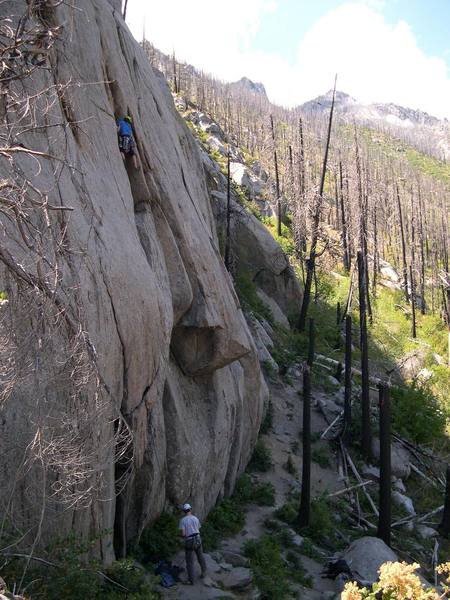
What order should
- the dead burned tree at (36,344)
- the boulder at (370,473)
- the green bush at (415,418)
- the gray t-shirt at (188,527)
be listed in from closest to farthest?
1. the dead burned tree at (36,344)
2. the gray t-shirt at (188,527)
3. the boulder at (370,473)
4. the green bush at (415,418)

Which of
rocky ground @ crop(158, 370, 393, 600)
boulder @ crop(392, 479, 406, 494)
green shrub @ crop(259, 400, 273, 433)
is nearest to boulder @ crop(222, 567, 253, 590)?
rocky ground @ crop(158, 370, 393, 600)

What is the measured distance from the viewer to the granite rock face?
6.57 metres

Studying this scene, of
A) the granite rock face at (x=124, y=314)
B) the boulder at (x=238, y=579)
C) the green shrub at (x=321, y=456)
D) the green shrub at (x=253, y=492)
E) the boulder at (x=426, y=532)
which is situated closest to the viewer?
the granite rock face at (x=124, y=314)

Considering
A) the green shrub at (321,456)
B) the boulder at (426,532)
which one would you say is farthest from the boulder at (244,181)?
the boulder at (426,532)

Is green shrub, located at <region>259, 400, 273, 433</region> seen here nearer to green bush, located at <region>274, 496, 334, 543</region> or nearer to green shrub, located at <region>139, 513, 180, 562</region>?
green bush, located at <region>274, 496, 334, 543</region>

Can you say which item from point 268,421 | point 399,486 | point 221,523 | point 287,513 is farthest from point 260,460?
point 399,486

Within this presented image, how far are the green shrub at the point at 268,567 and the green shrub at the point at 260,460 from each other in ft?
13.9

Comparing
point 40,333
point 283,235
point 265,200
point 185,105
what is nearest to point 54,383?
point 40,333

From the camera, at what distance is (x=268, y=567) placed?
12.9 m

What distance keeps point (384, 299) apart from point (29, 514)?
46242 mm

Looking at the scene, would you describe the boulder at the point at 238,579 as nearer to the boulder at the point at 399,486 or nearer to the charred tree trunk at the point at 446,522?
the charred tree trunk at the point at 446,522

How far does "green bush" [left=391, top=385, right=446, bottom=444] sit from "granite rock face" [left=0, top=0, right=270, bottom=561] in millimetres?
10084

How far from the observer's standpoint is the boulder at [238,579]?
37.1 feet

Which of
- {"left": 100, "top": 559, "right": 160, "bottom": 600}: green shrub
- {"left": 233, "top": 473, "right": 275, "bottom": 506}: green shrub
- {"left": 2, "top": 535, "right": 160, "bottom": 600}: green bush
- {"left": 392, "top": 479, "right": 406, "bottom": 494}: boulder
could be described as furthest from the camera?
{"left": 392, "top": 479, "right": 406, "bottom": 494}: boulder
